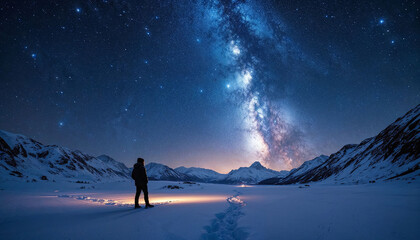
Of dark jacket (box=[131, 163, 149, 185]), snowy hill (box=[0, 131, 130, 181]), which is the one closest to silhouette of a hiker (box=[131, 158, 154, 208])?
dark jacket (box=[131, 163, 149, 185])

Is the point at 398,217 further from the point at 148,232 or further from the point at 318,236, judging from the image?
the point at 148,232

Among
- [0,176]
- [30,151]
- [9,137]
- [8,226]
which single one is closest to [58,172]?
[30,151]

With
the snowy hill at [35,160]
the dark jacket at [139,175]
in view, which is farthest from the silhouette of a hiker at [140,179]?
the snowy hill at [35,160]

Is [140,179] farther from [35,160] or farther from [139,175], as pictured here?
[35,160]

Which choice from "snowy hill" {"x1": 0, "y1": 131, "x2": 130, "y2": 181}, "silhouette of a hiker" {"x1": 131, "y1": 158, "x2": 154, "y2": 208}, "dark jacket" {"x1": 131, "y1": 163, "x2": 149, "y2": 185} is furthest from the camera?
"snowy hill" {"x1": 0, "y1": 131, "x2": 130, "y2": 181}

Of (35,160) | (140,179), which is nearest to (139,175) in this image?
(140,179)

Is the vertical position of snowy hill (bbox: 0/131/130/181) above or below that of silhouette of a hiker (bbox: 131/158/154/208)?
above

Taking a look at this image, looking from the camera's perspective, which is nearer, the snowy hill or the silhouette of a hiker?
the silhouette of a hiker

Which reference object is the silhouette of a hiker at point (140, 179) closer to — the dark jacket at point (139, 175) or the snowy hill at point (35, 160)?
the dark jacket at point (139, 175)

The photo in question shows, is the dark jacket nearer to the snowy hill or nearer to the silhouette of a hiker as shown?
the silhouette of a hiker

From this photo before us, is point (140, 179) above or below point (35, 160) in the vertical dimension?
below

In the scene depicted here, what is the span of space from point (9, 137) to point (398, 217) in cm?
16080

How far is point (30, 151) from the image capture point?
4552 inches

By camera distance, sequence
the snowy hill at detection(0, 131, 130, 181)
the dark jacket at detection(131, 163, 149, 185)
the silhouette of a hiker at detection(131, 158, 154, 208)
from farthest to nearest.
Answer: the snowy hill at detection(0, 131, 130, 181), the dark jacket at detection(131, 163, 149, 185), the silhouette of a hiker at detection(131, 158, 154, 208)
